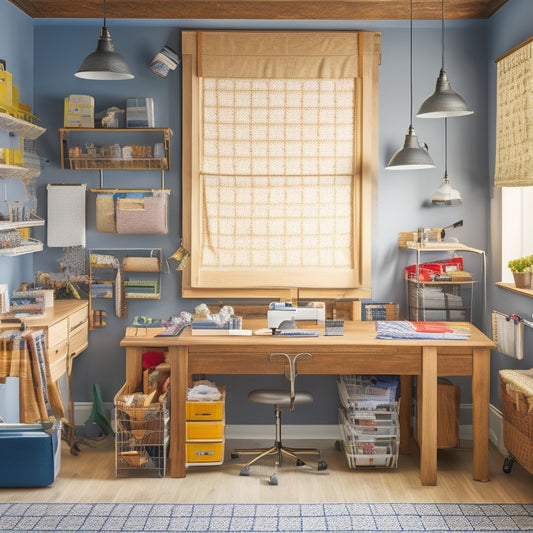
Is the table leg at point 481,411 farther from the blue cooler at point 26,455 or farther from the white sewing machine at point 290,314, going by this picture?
the blue cooler at point 26,455

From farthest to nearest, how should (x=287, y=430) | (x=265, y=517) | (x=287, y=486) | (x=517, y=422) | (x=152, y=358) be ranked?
(x=287, y=430)
(x=152, y=358)
(x=287, y=486)
(x=517, y=422)
(x=265, y=517)

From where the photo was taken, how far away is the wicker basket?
12.9ft

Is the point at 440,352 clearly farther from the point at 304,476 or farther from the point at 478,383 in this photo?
the point at 304,476

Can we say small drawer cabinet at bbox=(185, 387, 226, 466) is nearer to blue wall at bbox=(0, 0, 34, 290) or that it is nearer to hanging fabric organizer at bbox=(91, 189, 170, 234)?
hanging fabric organizer at bbox=(91, 189, 170, 234)

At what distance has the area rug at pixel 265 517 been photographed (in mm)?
3660

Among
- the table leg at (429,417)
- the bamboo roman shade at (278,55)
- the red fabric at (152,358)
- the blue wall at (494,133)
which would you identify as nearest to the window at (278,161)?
the bamboo roman shade at (278,55)

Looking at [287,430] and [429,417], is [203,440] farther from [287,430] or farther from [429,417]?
[429,417]

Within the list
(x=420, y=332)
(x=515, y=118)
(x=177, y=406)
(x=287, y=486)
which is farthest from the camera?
(x=515, y=118)

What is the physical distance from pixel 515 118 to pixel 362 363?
180 cm

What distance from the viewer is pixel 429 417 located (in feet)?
14.2

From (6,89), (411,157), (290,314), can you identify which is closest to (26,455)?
(290,314)

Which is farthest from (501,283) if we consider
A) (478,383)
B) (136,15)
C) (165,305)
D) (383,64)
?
(136,15)

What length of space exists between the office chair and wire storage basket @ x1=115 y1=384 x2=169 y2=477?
513mm

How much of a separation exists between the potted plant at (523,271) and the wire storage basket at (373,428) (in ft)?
3.26
